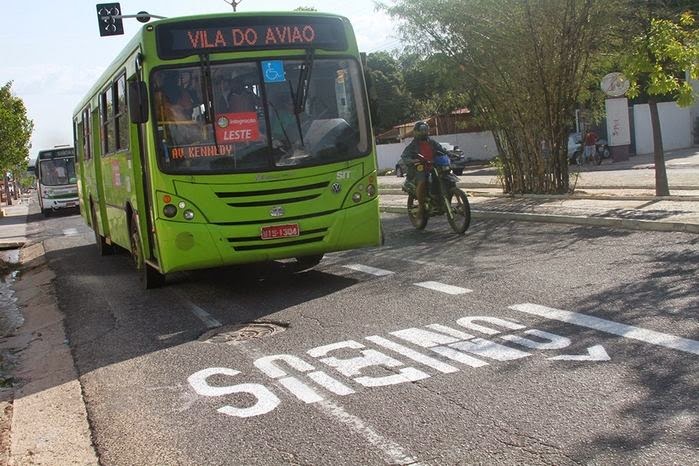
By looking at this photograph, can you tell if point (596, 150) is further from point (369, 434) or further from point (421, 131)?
point (369, 434)

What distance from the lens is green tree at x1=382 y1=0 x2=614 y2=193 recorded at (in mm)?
16344

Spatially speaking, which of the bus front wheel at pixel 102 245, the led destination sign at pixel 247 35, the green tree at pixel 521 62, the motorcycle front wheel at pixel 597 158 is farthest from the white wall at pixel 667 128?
the led destination sign at pixel 247 35

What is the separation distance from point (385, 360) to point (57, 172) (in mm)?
30996

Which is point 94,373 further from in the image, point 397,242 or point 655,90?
point 655,90

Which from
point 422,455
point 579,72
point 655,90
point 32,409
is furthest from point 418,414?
point 579,72

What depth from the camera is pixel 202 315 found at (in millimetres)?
8422

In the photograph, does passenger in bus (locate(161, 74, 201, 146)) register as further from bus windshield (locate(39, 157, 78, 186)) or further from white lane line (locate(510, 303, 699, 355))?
bus windshield (locate(39, 157, 78, 186))

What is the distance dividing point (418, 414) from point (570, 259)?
5.45 meters

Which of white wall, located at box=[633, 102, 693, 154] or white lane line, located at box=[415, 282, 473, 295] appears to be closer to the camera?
white lane line, located at box=[415, 282, 473, 295]

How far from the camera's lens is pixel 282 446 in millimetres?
4438

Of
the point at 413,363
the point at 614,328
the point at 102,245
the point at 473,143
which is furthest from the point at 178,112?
the point at 473,143

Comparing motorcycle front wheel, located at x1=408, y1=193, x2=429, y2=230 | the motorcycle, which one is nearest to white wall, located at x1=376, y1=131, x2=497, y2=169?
motorcycle front wheel, located at x1=408, y1=193, x2=429, y2=230

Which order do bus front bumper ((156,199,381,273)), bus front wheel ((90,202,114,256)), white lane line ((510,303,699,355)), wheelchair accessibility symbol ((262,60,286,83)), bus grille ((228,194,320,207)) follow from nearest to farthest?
white lane line ((510,303,699,355)) → bus front bumper ((156,199,381,273)) → bus grille ((228,194,320,207)) → wheelchair accessibility symbol ((262,60,286,83)) → bus front wheel ((90,202,114,256))

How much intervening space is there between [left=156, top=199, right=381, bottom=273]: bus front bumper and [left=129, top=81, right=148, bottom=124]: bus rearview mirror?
3.67 feet
